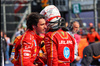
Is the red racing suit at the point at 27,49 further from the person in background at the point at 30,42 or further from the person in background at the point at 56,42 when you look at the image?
the person in background at the point at 56,42

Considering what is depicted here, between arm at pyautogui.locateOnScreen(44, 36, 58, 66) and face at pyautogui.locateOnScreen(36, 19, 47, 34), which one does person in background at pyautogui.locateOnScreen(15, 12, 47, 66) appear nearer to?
face at pyautogui.locateOnScreen(36, 19, 47, 34)

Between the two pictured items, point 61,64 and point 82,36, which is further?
point 82,36

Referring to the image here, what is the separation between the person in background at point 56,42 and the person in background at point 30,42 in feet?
0.47

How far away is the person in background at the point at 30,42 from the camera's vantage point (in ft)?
10.5

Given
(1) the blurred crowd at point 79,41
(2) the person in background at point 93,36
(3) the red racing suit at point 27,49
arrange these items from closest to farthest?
(3) the red racing suit at point 27,49 < (1) the blurred crowd at point 79,41 < (2) the person in background at point 93,36

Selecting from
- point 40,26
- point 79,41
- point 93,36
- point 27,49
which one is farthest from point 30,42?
point 93,36

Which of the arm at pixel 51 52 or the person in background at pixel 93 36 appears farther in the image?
the person in background at pixel 93 36

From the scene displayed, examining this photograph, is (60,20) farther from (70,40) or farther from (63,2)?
(63,2)

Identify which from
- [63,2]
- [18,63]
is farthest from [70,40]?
[63,2]

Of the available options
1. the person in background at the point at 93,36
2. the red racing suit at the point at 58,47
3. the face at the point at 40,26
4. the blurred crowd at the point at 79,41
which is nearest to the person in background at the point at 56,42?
the red racing suit at the point at 58,47

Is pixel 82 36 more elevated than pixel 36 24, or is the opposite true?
pixel 36 24

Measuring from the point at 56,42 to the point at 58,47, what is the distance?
0.26ft

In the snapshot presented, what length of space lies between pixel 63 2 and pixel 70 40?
617 inches

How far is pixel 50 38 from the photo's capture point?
3.48 meters
